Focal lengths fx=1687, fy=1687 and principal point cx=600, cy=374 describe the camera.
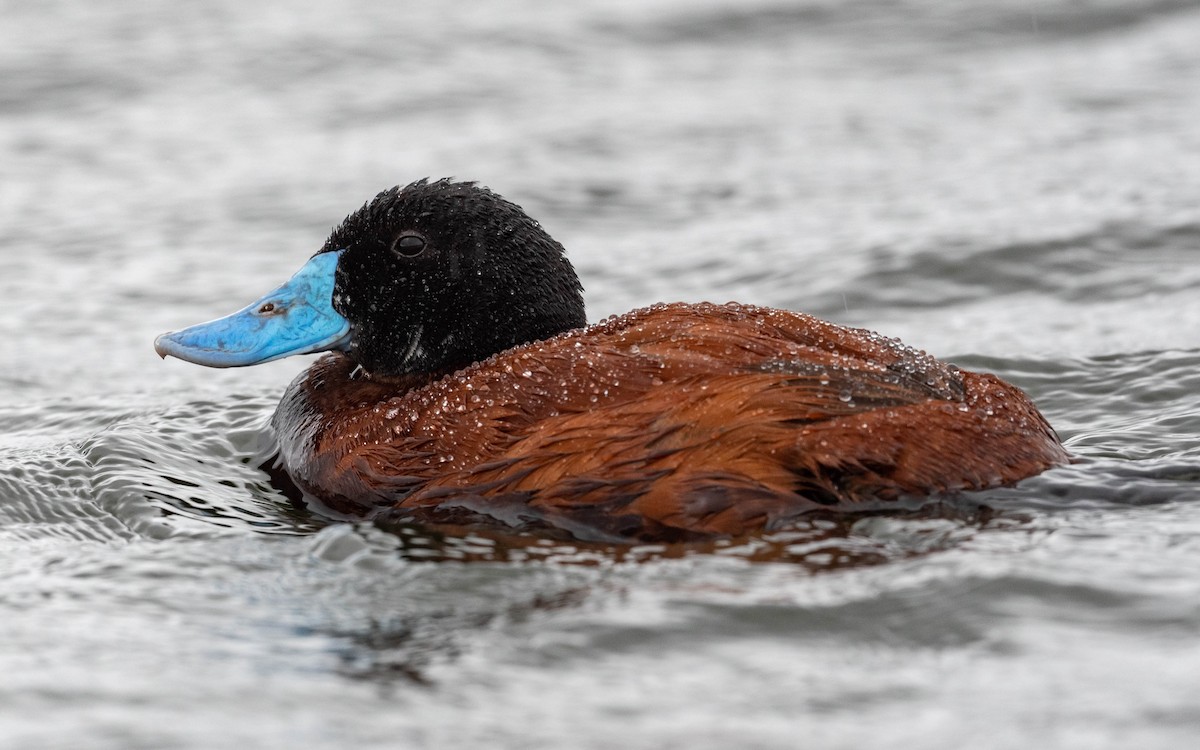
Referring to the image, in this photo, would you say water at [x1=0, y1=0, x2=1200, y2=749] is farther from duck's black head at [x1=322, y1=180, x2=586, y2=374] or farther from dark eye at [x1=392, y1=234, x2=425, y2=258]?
dark eye at [x1=392, y1=234, x2=425, y2=258]

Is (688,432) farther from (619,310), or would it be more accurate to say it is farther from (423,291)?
(619,310)

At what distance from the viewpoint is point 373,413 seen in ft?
17.1

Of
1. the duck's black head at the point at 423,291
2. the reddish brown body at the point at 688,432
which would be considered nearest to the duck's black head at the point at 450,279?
the duck's black head at the point at 423,291

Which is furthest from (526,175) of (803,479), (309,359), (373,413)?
(803,479)

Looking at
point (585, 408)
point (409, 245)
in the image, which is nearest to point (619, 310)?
point (409, 245)

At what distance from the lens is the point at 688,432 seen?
14.9 ft

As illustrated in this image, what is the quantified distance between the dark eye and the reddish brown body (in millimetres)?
602

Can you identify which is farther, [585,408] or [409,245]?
[409,245]

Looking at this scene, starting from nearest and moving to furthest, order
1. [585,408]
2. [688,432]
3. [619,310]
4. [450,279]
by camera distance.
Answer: [688,432]
[585,408]
[450,279]
[619,310]

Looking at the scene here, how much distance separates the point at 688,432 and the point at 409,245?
1471 mm

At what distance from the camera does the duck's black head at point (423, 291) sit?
5.52m

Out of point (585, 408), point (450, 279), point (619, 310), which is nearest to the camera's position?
point (585, 408)

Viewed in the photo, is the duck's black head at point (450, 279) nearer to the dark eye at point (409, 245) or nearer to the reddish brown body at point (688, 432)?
the dark eye at point (409, 245)

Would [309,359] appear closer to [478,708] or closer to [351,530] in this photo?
[351,530]
